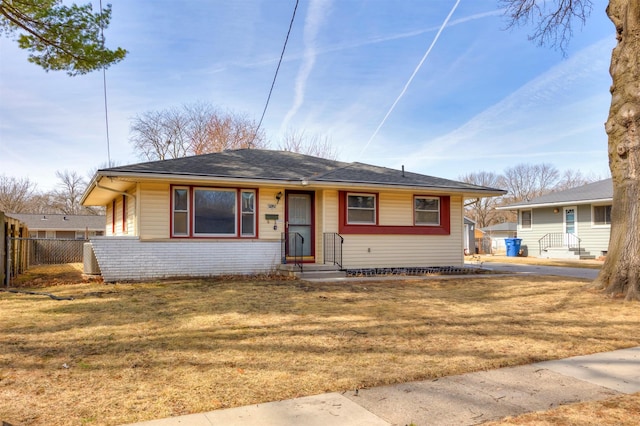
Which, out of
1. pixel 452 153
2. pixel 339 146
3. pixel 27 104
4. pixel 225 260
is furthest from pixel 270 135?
pixel 225 260

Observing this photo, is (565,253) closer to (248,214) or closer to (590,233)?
(590,233)

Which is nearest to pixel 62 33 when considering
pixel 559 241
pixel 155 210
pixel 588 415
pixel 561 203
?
pixel 155 210

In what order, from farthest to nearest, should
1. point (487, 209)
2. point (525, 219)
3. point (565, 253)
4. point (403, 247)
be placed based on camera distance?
point (487, 209) → point (525, 219) → point (565, 253) → point (403, 247)

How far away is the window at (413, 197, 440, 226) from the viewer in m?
14.0

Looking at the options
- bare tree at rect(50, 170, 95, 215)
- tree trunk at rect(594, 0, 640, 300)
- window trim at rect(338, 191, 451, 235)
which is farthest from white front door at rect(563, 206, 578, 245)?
bare tree at rect(50, 170, 95, 215)

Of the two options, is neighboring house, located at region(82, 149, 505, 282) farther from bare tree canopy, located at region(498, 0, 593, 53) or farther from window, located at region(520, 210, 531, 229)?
window, located at region(520, 210, 531, 229)

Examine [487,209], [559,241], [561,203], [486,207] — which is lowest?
[559,241]

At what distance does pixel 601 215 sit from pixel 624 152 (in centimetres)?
1600

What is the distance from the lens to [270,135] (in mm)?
38188

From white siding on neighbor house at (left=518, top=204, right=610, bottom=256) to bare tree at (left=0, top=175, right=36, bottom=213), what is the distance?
4750cm

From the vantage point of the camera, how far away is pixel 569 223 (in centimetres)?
2327

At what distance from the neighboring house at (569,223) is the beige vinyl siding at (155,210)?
19.9 meters

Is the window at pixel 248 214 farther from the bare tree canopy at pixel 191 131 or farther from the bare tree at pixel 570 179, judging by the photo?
the bare tree at pixel 570 179

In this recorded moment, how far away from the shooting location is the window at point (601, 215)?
21438mm
